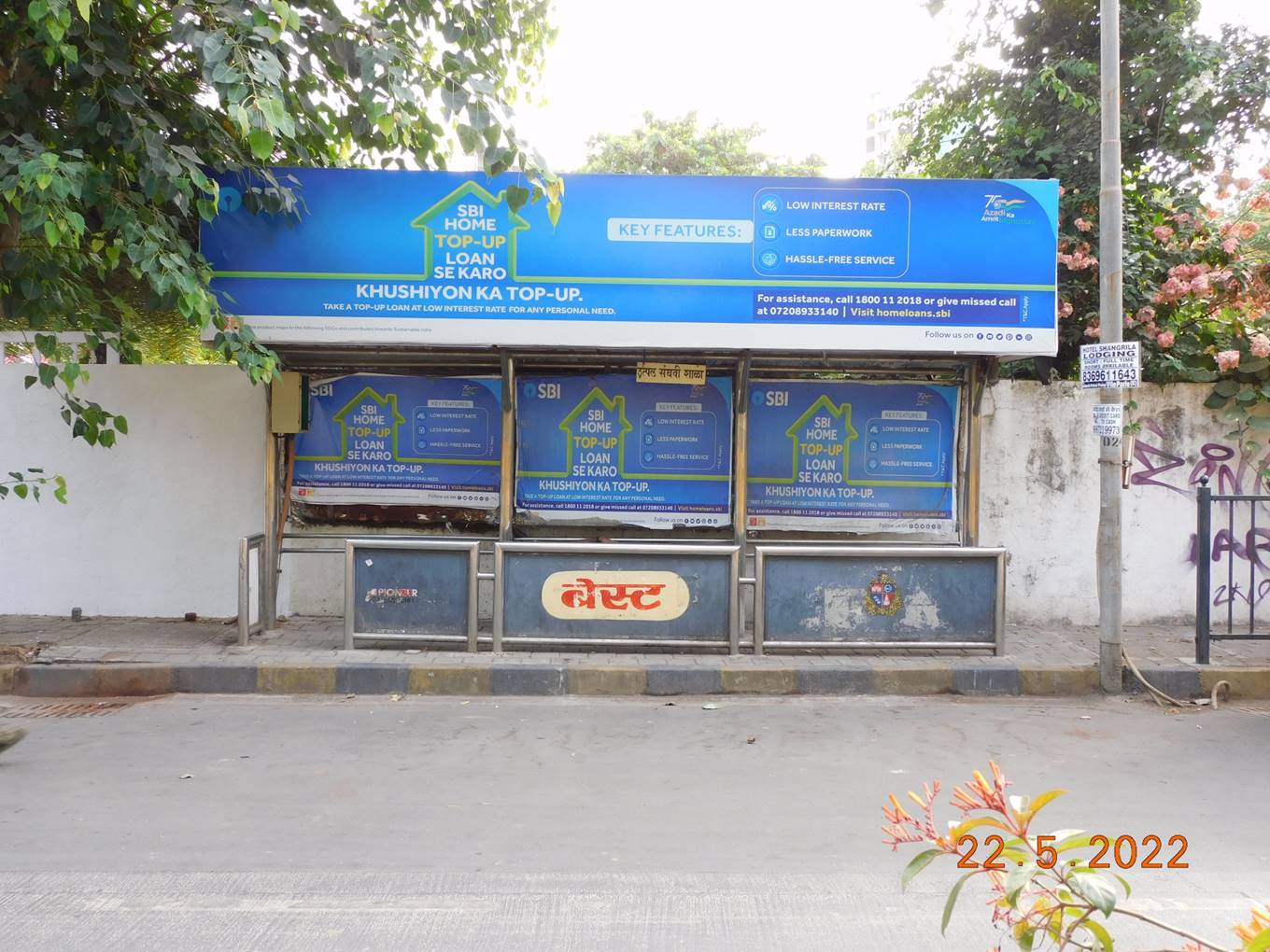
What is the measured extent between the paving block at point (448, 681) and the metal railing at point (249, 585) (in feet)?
4.68

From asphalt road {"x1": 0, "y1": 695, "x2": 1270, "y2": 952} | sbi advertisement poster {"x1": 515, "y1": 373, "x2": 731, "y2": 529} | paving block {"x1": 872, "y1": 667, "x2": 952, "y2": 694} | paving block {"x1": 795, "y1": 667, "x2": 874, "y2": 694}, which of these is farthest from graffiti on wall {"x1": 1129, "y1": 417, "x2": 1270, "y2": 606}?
sbi advertisement poster {"x1": 515, "y1": 373, "x2": 731, "y2": 529}

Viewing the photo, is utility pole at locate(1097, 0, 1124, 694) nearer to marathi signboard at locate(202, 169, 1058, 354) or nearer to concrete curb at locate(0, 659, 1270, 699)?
concrete curb at locate(0, 659, 1270, 699)

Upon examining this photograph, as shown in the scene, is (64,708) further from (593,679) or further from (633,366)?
(633,366)

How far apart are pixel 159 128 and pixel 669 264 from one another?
3.64m

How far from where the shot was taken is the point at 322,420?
8594 mm

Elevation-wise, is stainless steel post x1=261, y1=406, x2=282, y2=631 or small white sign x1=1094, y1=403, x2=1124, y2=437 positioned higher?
small white sign x1=1094, y1=403, x2=1124, y2=437

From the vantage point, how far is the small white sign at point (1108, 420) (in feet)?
22.5

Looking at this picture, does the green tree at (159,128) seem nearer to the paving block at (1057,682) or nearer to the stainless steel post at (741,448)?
the stainless steel post at (741,448)

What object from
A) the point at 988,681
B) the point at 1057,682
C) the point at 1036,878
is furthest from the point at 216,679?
the point at 1036,878

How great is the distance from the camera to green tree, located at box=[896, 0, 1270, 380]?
30.9ft

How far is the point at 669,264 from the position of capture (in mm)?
7500

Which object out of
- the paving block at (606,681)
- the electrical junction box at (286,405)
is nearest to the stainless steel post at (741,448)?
the paving block at (606,681)

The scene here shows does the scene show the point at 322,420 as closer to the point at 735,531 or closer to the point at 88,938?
the point at 735,531

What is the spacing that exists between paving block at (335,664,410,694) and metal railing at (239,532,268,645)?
98 cm
